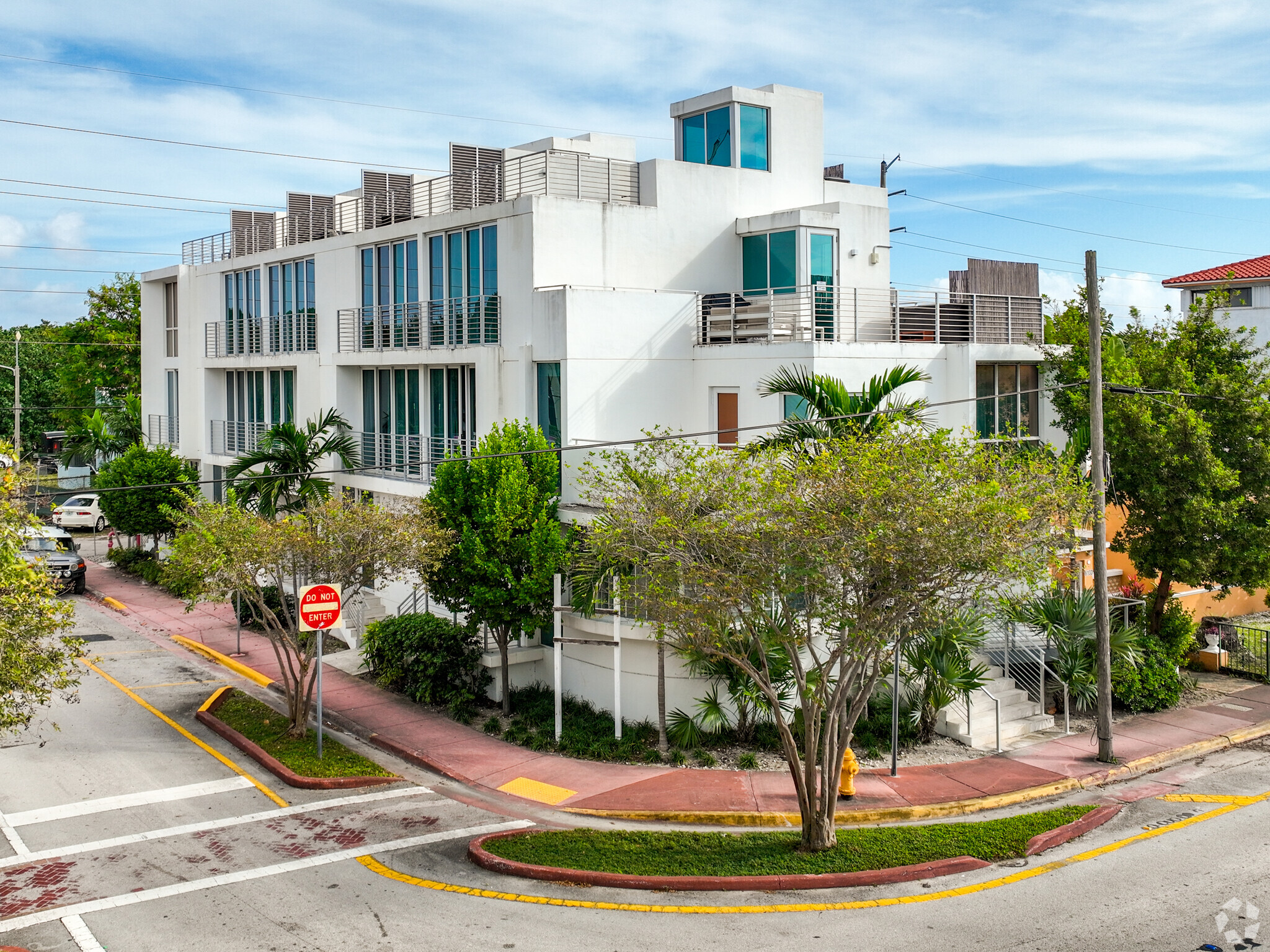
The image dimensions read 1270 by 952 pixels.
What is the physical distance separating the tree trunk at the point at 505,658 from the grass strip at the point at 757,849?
574 cm

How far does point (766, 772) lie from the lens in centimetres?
1753

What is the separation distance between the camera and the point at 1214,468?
65.8 feet

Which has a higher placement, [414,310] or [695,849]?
[414,310]

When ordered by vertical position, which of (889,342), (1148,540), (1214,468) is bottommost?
(1148,540)

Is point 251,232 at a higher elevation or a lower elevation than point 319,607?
higher

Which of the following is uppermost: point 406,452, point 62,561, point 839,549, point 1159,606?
point 406,452

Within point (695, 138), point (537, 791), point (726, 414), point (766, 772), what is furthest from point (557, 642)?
point (695, 138)

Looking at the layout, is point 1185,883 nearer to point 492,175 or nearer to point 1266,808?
point 1266,808

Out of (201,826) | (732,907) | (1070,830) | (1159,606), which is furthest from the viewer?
(1159,606)

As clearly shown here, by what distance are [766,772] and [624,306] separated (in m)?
9.25

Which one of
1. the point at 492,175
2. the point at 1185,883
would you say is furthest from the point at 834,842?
the point at 492,175

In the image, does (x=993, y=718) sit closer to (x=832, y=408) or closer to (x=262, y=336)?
(x=832, y=408)

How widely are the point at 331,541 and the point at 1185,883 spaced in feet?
41.6

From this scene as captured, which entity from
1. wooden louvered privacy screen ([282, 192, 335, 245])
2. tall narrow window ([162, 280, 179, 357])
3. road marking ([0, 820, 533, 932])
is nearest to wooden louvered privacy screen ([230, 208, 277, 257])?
wooden louvered privacy screen ([282, 192, 335, 245])
